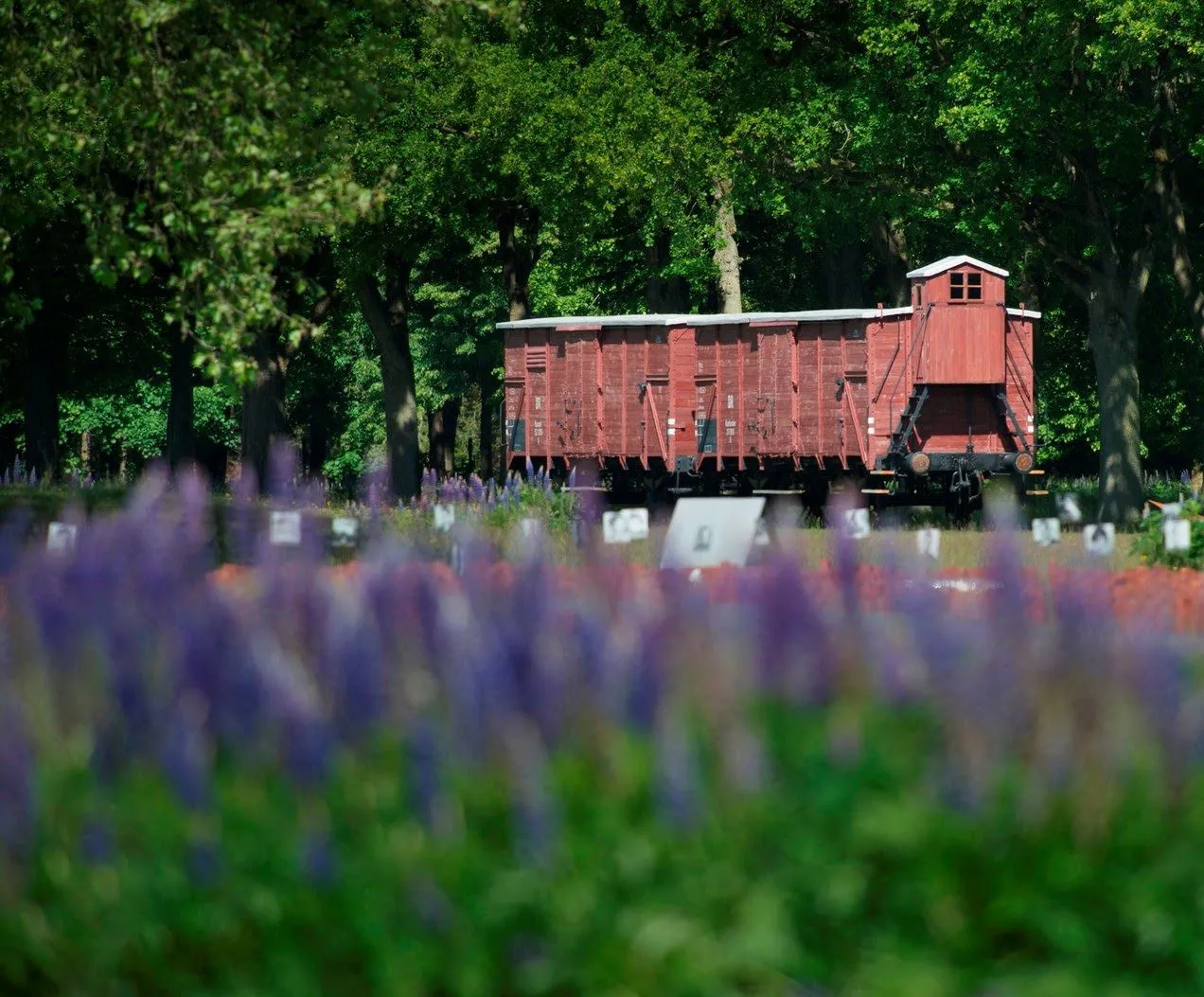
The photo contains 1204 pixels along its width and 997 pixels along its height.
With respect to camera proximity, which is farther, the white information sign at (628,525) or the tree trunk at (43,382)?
the tree trunk at (43,382)

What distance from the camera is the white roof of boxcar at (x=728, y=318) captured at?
3334 cm

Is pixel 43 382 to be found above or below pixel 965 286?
below

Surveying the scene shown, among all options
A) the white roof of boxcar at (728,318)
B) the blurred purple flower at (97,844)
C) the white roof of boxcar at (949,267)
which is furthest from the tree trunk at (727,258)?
the blurred purple flower at (97,844)

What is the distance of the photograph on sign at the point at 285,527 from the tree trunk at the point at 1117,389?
2765 centimetres

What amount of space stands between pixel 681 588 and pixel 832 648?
19.8 inches

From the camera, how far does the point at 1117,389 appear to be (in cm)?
3425

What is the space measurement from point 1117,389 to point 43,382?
2051 cm

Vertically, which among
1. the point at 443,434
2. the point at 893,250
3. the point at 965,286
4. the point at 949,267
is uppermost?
the point at 893,250

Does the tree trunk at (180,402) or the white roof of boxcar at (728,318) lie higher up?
the white roof of boxcar at (728,318)

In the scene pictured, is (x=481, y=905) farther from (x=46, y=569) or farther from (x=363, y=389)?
(x=363, y=389)

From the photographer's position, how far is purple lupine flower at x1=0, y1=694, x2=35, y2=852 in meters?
4.03

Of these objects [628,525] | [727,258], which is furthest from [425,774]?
[727,258]

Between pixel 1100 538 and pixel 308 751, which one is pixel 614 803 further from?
pixel 1100 538

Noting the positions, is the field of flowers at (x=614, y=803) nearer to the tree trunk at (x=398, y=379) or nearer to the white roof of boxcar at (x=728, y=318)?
the white roof of boxcar at (x=728, y=318)
